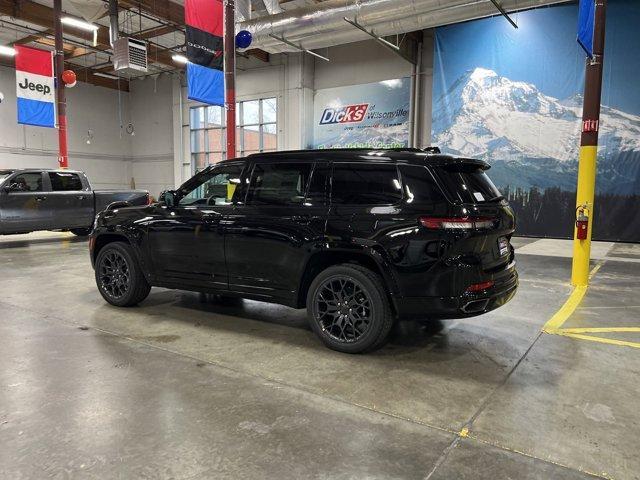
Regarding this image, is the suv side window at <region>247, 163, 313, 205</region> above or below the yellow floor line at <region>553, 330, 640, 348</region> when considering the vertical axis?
above

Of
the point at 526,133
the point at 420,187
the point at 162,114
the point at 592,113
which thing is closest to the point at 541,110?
the point at 526,133

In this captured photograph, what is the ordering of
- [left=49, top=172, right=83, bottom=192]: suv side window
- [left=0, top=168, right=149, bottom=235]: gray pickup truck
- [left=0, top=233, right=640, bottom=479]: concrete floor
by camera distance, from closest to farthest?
[left=0, top=233, right=640, bottom=479]: concrete floor < [left=0, top=168, right=149, bottom=235]: gray pickup truck < [left=49, top=172, right=83, bottom=192]: suv side window

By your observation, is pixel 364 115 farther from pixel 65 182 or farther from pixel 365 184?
pixel 365 184

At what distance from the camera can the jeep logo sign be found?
13.6 metres

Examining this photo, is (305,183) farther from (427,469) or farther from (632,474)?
(632,474)

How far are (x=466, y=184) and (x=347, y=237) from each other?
1.02m

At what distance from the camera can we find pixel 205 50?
880 cm

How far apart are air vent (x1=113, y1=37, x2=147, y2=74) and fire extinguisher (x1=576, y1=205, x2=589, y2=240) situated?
1284cm

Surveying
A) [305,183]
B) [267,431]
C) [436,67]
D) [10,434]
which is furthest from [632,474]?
[436,67]

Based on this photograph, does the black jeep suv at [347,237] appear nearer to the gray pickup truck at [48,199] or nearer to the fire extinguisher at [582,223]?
the fire extinguisher at [582,223]

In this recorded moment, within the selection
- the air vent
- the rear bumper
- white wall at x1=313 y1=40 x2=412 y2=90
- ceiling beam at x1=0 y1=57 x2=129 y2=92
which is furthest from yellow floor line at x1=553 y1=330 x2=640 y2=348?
ceiling beam at x1=0 y1=57 x2=129 y2=92

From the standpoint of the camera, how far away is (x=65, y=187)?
11367 mm

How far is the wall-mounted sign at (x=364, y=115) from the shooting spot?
1633 cm

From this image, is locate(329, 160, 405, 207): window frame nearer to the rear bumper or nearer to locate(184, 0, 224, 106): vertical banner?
the rear bumper
